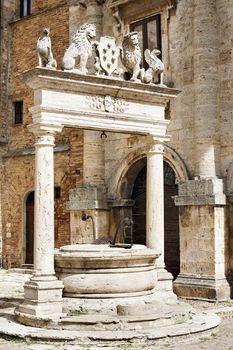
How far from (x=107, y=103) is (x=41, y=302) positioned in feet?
11.5

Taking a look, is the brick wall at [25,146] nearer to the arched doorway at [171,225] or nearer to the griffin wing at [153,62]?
the arched doorway at [171,225]

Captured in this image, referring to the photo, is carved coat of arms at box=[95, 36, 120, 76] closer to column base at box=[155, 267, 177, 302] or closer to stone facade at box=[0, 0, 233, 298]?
stone facade at box=[0, 0, 233, 298]

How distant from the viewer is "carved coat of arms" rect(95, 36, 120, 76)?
10250 millimetres

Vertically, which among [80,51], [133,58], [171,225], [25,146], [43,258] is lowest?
[43,258]

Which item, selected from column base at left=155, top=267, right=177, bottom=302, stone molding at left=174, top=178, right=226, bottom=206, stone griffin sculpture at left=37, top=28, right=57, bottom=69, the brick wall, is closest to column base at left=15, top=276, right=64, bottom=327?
column base at left=155, top=267, right=177, bottom=302

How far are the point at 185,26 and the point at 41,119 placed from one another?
238 inches

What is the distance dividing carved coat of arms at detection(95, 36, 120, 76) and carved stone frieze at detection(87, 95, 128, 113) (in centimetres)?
45

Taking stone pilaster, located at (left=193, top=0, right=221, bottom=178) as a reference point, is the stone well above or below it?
below

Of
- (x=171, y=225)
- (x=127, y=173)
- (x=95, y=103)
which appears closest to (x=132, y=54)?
(x=95, y=103)

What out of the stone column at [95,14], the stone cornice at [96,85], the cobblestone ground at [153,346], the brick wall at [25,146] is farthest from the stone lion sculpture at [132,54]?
the brick wall at [25,146]

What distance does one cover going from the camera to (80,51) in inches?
391

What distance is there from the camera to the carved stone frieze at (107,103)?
10.0 metres

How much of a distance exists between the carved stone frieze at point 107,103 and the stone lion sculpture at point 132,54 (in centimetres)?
57

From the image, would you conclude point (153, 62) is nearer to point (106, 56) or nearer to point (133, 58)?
point (133, 58)
